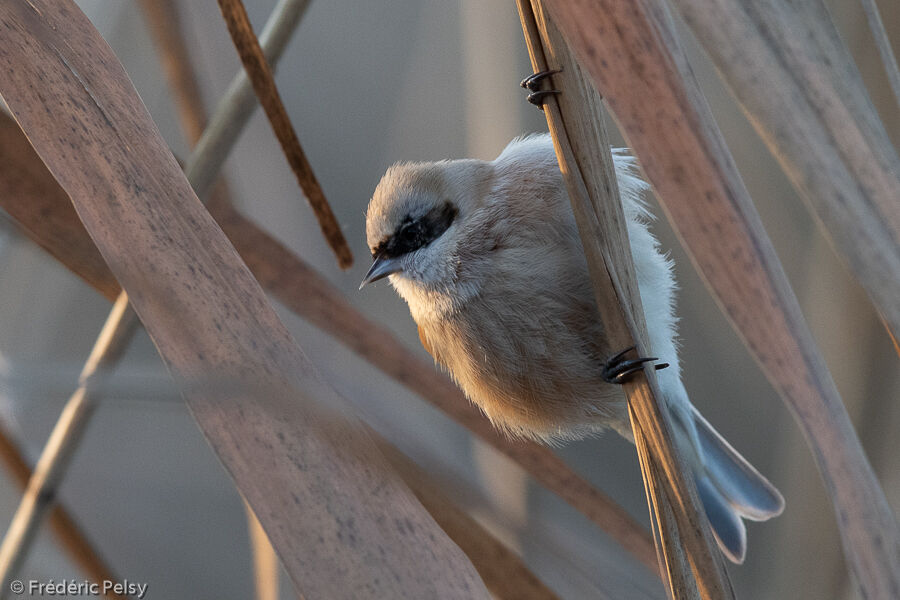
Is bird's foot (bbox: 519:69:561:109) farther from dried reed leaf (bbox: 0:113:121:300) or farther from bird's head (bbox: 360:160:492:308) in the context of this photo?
dried reed leaf (bbox: 0:113:121:300)

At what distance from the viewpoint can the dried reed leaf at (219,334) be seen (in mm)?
467

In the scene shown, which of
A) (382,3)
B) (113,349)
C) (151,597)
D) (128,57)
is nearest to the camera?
(113,349)

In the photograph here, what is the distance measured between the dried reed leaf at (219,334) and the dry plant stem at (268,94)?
0.36 meters

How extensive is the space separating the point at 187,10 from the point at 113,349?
29.5 inches

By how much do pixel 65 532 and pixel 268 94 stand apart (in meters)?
0.80

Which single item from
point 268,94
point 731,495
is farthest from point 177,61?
point 731,495

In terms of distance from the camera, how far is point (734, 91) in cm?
53

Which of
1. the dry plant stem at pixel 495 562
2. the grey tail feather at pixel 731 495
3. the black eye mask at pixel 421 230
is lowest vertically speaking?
the grey tail feather at pixel 731 495

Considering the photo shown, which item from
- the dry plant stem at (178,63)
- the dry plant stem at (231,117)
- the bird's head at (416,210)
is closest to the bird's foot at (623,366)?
the bird's head at (416,210)

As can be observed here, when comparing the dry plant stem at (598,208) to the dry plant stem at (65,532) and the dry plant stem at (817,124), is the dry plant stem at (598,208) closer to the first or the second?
the dry plant stem at (817,124)

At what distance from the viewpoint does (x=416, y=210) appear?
1.28 m

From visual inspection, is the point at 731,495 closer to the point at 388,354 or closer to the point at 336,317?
the point at 388,354

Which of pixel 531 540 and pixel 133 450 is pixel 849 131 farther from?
pixel 133 450

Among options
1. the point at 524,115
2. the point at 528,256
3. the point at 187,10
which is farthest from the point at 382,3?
the point at 528,256
